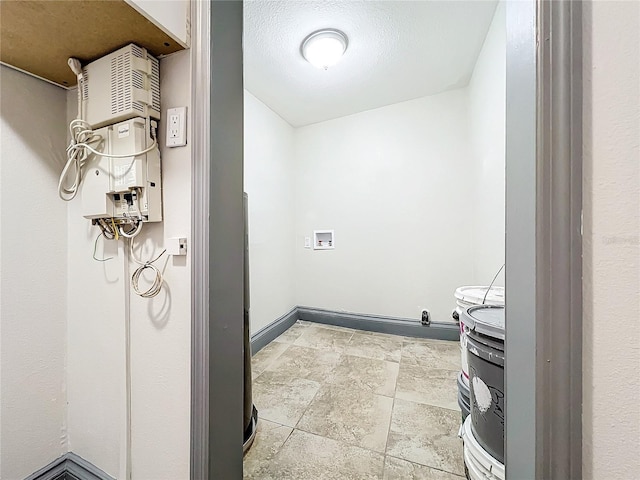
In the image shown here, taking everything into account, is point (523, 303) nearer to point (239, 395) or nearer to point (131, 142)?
point (239, 395)

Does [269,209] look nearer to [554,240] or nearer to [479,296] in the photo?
[479,296]

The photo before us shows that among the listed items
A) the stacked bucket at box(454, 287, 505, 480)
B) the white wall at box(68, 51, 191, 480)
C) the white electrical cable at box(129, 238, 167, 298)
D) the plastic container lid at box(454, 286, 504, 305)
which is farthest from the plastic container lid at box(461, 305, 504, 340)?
the white electrical cable at box(129, 238, 167, 298)

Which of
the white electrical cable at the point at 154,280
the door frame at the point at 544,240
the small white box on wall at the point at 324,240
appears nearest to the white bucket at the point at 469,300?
the door frame at the point at 544,240

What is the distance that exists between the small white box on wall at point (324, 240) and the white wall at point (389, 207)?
0.05m

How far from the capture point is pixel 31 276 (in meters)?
0.92

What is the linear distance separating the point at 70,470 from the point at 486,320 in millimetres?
1808

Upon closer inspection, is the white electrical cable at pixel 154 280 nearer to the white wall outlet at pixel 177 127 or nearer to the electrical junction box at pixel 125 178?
the electrical junction box at pixel 125 178

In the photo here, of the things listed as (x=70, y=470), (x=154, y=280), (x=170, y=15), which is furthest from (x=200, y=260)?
(x=70, y=470)

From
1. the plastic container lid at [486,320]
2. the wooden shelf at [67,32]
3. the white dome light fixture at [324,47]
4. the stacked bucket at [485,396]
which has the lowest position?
the stacked bucket at [485,396]

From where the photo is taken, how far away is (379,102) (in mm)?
2514

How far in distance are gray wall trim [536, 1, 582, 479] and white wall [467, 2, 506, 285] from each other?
4.12 ft

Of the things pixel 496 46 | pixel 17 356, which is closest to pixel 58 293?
pixel 17 356

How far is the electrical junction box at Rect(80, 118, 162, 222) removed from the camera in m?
0.76

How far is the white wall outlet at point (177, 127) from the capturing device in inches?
30.6
